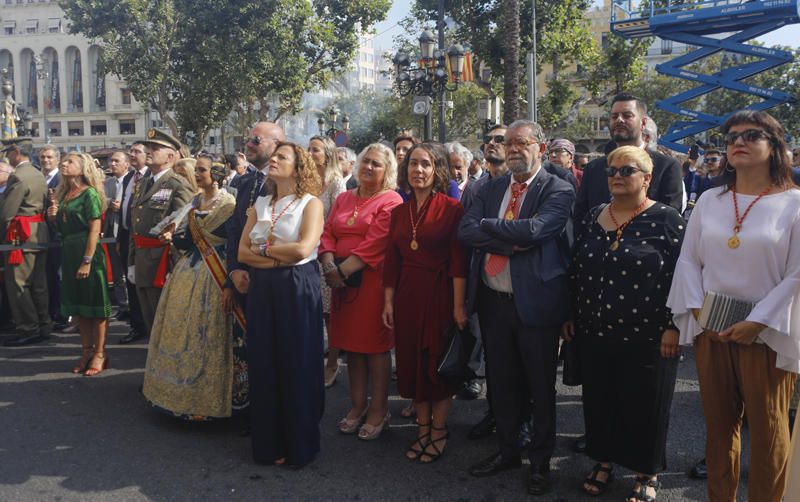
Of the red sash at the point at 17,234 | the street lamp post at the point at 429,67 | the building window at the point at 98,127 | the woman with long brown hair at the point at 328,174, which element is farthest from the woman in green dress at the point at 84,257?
the building window at the point at 98,127

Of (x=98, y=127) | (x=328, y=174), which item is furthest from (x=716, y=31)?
(x=98, y=127)

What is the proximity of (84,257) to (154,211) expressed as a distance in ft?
2.37

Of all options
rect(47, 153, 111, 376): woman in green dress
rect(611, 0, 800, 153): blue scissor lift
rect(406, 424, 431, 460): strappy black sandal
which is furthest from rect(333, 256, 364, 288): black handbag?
rect(611, 0, 800, 153): blue scissor lift

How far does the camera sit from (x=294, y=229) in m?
3.99

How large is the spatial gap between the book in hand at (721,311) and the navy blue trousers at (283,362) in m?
2.21

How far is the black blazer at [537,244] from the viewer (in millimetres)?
3570

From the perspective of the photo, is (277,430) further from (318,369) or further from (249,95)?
(249,95)

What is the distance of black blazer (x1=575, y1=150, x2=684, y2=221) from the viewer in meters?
4.18

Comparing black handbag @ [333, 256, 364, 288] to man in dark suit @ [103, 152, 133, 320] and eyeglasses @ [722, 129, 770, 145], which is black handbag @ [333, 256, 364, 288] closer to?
eyeglasses @ [722, 129, 770, 145]

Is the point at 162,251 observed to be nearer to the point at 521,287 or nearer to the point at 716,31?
the point at 521,287

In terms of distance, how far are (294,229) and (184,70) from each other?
26098mm

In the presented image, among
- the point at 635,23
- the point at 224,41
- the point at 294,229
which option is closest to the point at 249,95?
the point at 224,41

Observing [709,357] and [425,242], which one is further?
[425,242]

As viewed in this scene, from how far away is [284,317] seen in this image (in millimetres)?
3992
